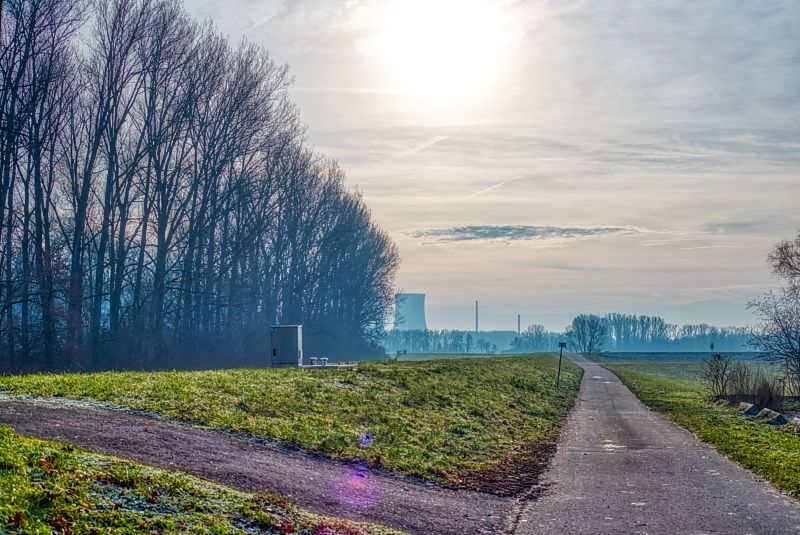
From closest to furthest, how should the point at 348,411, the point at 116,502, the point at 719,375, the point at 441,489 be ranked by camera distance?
the point at 116,502, the point at 441,489, the point at 348,411, the point at 719,375

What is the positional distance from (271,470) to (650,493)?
22.5 ft

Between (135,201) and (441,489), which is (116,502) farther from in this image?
(135,201)

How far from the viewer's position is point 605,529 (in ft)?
35.8

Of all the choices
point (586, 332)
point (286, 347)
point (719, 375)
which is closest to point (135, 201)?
point (286, 347)

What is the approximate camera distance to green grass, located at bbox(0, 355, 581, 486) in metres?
15.0

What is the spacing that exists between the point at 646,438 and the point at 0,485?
59.9 feet

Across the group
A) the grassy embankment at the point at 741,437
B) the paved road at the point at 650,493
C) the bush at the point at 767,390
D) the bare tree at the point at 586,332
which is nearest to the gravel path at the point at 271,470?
the paved road at the point at 650,493

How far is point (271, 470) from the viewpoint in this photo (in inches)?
475

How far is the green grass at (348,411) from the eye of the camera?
589 inches

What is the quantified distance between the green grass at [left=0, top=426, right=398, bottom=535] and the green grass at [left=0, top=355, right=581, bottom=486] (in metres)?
4.96

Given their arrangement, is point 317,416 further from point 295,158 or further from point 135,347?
point 295,158

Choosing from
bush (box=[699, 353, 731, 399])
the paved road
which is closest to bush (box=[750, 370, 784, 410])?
bush (box=[699, 353, 731, 399])

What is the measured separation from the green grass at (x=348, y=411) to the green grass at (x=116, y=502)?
4965mm

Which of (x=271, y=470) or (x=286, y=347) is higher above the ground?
(x=286, y=347)
